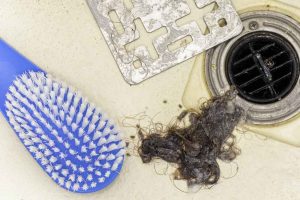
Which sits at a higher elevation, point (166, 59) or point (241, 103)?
point (166, 59)

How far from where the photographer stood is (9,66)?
0.72 m

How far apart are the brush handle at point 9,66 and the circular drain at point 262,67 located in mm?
287

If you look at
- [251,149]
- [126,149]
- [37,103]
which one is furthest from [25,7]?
[251,149]

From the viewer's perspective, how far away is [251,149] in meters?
0.77

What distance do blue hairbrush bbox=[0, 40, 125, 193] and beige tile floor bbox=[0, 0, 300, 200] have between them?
5 cm

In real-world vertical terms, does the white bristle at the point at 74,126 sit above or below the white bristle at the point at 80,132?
above

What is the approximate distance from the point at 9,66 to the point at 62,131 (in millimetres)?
132

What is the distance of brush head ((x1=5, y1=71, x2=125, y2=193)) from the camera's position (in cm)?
70

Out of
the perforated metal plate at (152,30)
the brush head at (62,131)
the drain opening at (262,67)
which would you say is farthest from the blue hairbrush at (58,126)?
Answer: the drain opening at (262,67)

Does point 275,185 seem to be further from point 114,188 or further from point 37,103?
point 37,103

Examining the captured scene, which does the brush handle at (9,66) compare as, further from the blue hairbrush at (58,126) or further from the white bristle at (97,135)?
the white bristle at (97,135)

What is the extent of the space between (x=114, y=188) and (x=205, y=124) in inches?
7.3

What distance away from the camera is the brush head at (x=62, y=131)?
2.29 ft

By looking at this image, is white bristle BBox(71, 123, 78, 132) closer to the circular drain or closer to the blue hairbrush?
the blue hairbrush
